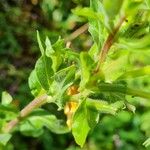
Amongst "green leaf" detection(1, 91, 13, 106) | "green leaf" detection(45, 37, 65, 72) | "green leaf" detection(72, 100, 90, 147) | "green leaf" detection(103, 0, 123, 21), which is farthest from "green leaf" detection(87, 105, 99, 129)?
"green leaf" detection(1, 91, 13, 106)

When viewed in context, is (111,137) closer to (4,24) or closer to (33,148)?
(33,148)

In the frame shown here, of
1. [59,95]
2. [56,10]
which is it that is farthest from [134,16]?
[56,10]

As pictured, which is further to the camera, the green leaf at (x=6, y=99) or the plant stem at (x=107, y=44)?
the green leaf at (x=6, y=99)

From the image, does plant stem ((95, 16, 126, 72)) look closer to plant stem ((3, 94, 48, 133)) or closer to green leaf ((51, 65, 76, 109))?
green leaf ((51, 65, 76, 109))

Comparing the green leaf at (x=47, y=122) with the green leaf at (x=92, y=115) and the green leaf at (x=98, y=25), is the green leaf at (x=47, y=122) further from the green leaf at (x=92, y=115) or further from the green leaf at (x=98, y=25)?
the green leaf at (x=98, y=25)

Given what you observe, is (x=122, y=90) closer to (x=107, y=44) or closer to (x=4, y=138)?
(x=107, y=44)

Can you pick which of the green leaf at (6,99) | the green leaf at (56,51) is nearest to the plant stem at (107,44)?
the green leaf at (56,51)
